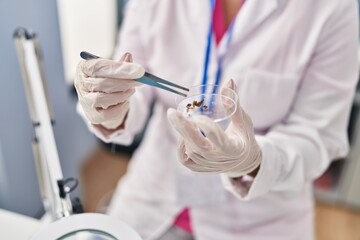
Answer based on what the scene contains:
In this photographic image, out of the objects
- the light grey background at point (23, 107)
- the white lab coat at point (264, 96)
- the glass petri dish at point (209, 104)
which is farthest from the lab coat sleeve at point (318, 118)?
the light grey background at point (23, 107)

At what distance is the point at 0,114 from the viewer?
4.42 ft

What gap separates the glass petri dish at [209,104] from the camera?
2.28 ft

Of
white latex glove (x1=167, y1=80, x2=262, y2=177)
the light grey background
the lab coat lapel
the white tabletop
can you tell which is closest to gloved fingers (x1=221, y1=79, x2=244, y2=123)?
white latex glove (x1=167, y1=80, x2=262, y2=177)

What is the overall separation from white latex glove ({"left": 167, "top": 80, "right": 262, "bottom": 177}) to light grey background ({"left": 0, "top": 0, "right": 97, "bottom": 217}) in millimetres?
930

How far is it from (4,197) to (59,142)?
35 cm

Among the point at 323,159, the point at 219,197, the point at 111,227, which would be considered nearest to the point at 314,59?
the point at 323,159

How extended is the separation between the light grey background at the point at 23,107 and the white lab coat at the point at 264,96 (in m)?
0.47

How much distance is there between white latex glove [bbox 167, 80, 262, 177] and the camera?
0.58 metres

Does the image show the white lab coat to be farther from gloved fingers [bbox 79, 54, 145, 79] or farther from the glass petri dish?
gloved fingers [bbox 79, 54, 145, 79]

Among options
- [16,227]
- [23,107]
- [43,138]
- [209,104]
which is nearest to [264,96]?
[209,104]

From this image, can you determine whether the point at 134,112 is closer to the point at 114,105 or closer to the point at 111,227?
the point at 114,105

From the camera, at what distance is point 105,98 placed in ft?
2.26

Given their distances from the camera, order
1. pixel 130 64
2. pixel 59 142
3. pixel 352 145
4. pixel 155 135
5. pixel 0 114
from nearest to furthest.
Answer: pixel 130 64 < pixel 155 135 < pixel 0 114 < pixel 59 142 < pixel 352 145

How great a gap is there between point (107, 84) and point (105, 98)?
37 mm
